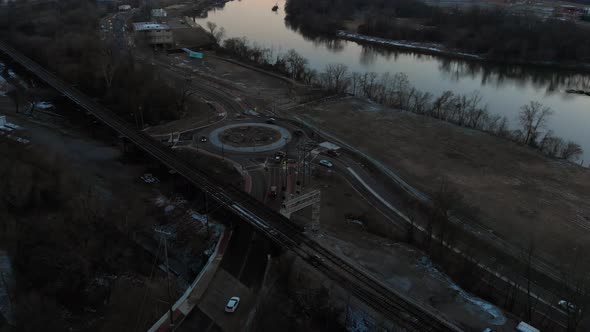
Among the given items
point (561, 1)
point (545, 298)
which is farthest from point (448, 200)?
point (561, 1)

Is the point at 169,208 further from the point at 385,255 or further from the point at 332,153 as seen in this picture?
the point at 332,153

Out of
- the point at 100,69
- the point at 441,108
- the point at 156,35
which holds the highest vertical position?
the point at 156,35

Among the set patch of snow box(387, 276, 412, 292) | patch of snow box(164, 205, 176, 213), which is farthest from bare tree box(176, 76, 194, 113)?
patch of snow box(387, 276, 412, 292)

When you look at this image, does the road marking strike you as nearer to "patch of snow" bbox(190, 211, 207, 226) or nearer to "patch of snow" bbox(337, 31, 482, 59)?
"patch of snow" bbox(190, 211, 207, 226)

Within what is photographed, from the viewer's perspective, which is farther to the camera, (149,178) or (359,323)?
(149,178)

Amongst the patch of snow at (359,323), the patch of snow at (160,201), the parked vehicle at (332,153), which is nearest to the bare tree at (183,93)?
the patch of snow at (160,201)

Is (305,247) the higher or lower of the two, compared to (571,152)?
lower

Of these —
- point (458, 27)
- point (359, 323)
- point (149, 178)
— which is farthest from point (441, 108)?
point (458, 27)
